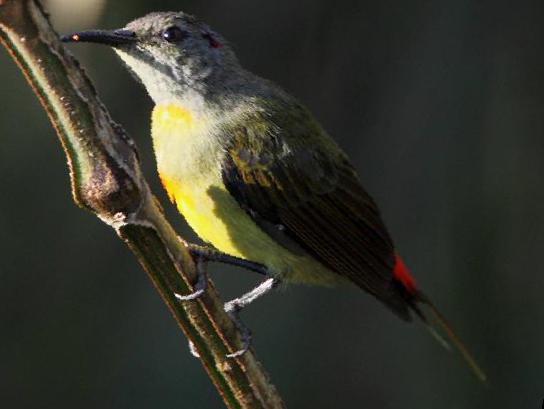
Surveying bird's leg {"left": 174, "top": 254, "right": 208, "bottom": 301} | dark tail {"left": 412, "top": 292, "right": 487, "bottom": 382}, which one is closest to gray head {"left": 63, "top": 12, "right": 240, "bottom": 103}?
dark tail {"left": 412, "top": 292, "right": 487, "bottom": 382}

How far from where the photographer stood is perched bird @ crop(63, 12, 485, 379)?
2184 millimetres

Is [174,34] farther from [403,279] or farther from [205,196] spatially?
[403,279]

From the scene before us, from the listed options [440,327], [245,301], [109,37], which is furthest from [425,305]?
[109,37]

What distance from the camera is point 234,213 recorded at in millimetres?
2209

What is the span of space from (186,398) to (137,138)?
A: 0.82 metres

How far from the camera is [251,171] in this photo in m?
2.22

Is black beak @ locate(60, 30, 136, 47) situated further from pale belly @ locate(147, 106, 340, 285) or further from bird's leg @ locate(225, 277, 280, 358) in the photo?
bird's leg @ locate(225, 277, 280, 358)

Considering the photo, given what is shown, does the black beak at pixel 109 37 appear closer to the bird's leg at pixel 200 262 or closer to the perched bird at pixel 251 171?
the perched bird at pixel 251 171

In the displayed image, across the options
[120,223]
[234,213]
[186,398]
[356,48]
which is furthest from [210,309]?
[356,48]

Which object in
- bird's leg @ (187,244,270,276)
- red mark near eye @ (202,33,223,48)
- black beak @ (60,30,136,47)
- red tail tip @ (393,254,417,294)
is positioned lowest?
red tail tip @ (393,254,417,294)

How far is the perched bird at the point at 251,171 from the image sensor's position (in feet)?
7.16

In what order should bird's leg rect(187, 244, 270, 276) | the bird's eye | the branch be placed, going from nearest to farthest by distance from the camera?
1. the branch
2. bird's leg rect(187, 244, 270, 276)
3. the bird's eye

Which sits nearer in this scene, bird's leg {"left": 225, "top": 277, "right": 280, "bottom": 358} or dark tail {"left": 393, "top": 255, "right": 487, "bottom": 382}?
bird's leg {"left": 225, "top": 277, "right": 280, "bottom": 358}

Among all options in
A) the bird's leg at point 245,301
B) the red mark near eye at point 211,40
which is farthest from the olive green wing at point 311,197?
the red mark near eye at point 211,40
